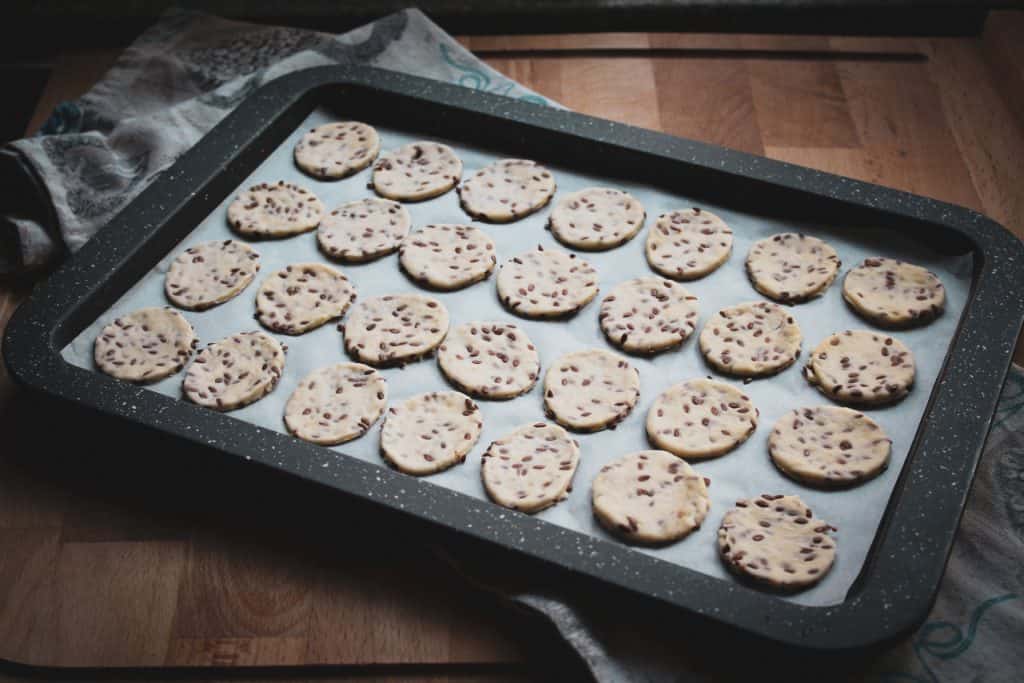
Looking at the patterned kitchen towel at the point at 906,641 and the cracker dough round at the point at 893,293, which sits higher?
the cracker dough round at the point at 893,293

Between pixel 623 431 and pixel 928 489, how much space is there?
0.36 meters

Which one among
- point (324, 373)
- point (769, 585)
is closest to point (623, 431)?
point (769, 585)

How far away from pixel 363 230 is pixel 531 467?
0.52 meters

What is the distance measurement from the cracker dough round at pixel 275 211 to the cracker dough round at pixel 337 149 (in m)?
0.05

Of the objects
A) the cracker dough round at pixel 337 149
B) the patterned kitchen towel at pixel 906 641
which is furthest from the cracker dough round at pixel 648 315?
the cracker dough round at pixel 337 149

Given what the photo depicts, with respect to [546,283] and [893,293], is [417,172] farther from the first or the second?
[893,293]

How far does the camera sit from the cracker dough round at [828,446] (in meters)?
1.19

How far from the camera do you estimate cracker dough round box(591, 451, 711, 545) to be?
3.74 ft

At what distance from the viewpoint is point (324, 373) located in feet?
4.43

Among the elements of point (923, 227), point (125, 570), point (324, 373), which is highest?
point (923, 227)

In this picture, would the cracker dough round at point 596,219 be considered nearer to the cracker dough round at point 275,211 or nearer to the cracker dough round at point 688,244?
the cracker dough round at point 688,244

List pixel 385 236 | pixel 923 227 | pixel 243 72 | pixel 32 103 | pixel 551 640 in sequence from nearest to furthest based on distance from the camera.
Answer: pixel 551 640 < pixel 923 227 < pixel 385 236 < pixel 243 72 < pixel 32 103

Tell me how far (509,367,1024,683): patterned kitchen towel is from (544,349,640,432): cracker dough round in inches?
9.7

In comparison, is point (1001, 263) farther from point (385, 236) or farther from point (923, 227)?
point (385, 236)
